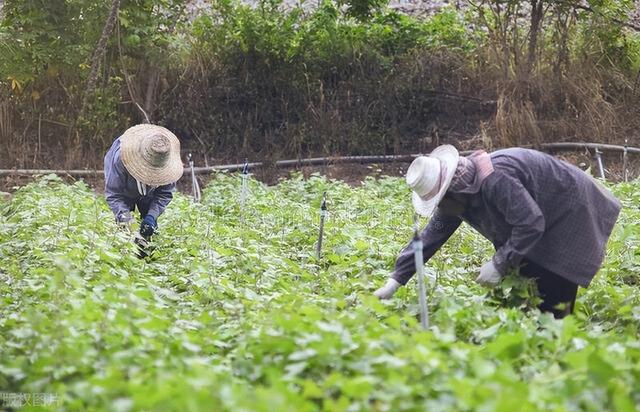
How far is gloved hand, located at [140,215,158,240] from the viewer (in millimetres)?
6930

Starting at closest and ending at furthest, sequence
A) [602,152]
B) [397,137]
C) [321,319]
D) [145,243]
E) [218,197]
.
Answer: [321,319], [145,243], [218,197], [602,152], [397,137]

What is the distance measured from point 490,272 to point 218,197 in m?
6.53

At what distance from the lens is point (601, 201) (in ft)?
16.0

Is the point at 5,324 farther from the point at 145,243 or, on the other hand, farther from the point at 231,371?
the point at 145,243

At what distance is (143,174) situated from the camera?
6855mm

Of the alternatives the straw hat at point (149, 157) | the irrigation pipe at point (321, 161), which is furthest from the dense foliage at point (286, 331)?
the irrigation pipe at point (321, 161)

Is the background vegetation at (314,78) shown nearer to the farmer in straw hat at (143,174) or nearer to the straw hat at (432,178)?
the farmer in straw hat at (143,174)

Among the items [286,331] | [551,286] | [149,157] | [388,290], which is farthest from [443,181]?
[149,157]

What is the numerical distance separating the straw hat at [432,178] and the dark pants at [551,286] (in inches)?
22.9

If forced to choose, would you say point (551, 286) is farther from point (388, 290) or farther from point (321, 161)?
point (321, 161)

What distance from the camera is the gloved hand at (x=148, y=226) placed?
22.7 feet

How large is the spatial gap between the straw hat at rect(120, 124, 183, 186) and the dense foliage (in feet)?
1.39

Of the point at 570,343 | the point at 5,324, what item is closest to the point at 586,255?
the point at 570,343

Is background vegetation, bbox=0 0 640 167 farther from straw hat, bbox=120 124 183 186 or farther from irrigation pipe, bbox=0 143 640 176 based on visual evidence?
straw hat, bbox=120 124 183 186
